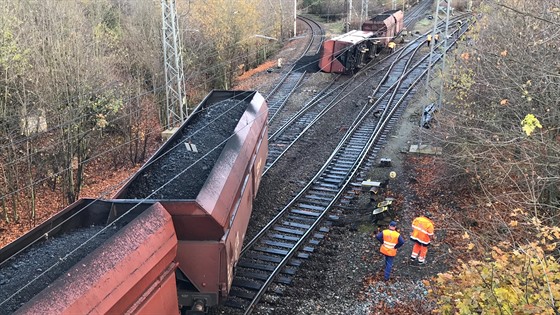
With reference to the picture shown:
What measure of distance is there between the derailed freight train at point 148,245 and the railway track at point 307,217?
92 centimetres

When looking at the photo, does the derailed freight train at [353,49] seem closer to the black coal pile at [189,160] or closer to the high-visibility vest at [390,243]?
the black coal pile at [189,160]

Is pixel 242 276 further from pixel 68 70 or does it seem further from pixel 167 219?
pixel 68 70

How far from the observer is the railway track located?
9.16 meters

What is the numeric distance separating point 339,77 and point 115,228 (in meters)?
20.5

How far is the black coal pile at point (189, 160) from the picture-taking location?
8164 millimetres

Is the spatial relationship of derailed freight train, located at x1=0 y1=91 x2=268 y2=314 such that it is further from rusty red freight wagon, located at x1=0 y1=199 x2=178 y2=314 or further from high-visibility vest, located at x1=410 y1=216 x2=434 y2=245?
high-visibility vest, located at x1=410 y1=216 x2=434 y2=245

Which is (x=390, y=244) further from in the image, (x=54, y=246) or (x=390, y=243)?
(x=54, y=246)

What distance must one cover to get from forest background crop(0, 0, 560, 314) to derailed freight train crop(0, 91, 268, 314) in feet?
9.23

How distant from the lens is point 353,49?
24688 millimetres

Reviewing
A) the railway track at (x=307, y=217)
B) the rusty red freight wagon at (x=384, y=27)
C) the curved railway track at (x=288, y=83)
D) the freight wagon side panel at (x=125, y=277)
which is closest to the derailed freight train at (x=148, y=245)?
the freight wagon side panel at (x=125, y=277)

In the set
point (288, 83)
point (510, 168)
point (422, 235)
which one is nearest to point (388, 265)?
point (422, 235)

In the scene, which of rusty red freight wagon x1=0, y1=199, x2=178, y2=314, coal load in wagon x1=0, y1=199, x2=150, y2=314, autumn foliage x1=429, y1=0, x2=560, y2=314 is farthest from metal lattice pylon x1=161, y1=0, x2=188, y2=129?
rusty red freight wagon x1=0, y1=199, x2=178, y2=314

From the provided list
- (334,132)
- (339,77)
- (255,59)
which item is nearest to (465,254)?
(334,132)

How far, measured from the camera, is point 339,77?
2539cm
